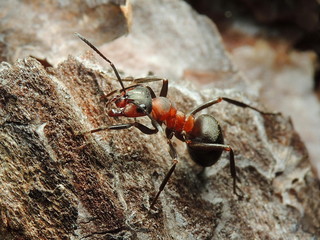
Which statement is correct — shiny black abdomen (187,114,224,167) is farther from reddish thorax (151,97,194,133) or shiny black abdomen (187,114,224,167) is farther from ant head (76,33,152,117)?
ant head (76,33,152,117)

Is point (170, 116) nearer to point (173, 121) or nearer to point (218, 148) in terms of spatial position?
point (173, 121)

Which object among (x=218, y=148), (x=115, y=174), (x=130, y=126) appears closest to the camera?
(x=115, y=174)

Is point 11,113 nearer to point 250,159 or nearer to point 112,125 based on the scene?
point 112,125

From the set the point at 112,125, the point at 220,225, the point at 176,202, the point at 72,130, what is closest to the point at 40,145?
the point at 72,130

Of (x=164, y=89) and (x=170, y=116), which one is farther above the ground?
(x=164, y=89)

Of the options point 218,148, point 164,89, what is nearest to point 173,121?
point 164,89

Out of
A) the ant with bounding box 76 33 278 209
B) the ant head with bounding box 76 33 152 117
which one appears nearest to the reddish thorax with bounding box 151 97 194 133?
the ant with bounding box 76 33 278 209
